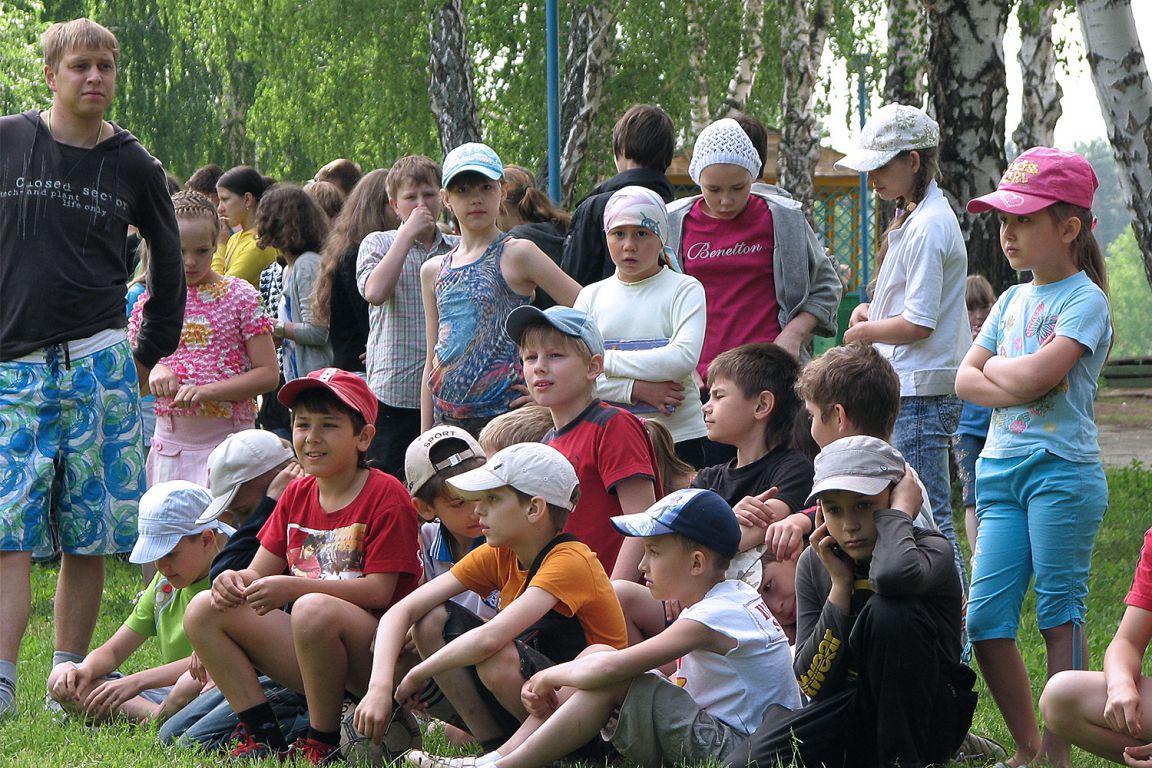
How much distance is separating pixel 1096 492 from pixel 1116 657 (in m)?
0.71

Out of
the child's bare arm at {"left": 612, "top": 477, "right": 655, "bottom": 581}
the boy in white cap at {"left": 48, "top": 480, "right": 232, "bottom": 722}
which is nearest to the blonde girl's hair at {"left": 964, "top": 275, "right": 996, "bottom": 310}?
the child's bare arm at {"left": 612, "top": 477, "right": 655, "bottom": 581}

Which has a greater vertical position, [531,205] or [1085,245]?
[531,205]

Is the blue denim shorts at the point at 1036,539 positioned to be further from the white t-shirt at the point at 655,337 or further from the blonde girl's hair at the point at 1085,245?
the white t-shirt at the point at 655,337

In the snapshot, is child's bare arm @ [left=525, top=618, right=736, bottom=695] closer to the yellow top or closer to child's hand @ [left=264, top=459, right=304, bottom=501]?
child's hand @ [left=264, top=459, right=304, bottom=501]

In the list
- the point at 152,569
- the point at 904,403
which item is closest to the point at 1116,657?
the point at 904,403

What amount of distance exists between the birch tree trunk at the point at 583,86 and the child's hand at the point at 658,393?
36.8ft

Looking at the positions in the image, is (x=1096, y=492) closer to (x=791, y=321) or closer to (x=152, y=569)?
(x=791, y=321)

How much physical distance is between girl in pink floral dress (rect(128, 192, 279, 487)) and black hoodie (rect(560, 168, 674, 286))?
1479 millimetres

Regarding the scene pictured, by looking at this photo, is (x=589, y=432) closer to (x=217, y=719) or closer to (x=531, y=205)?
(x=217, y=719)

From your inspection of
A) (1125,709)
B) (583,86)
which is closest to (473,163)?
(1125,709)

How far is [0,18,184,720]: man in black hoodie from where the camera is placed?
5.36 m

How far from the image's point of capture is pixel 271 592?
455cm

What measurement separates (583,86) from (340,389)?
13466mm

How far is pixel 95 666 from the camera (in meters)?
5.29
